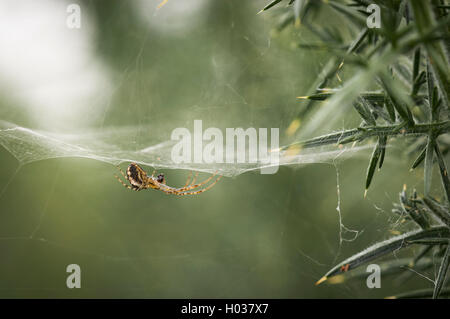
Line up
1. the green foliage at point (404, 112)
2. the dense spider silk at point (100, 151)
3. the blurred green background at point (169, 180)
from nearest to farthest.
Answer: the green foliage at point (404, 112) < the dense spider silk at point (100, 151) < the blurred green background at point (169, 180)

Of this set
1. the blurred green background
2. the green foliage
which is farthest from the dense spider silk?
the green foliage

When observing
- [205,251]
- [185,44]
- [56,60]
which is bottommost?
[205,251]

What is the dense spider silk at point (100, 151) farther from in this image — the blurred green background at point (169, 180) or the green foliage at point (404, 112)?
the green foliage at point (404, 112)

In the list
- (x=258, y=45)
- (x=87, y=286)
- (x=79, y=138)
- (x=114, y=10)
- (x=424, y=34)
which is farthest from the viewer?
(x=87, y=286)

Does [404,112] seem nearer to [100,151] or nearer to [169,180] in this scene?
[100,151]

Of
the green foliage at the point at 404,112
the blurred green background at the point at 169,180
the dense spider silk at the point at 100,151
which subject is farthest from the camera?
the blurred green background at the point at 169,180

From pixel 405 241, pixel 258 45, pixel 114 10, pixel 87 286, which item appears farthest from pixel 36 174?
pixel 405 241

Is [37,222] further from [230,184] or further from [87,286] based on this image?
[230,184]

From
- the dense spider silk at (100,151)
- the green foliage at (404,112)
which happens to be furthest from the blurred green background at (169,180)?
the green foliage at (404,112)

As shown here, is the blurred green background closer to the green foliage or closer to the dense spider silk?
the dense spider silk
